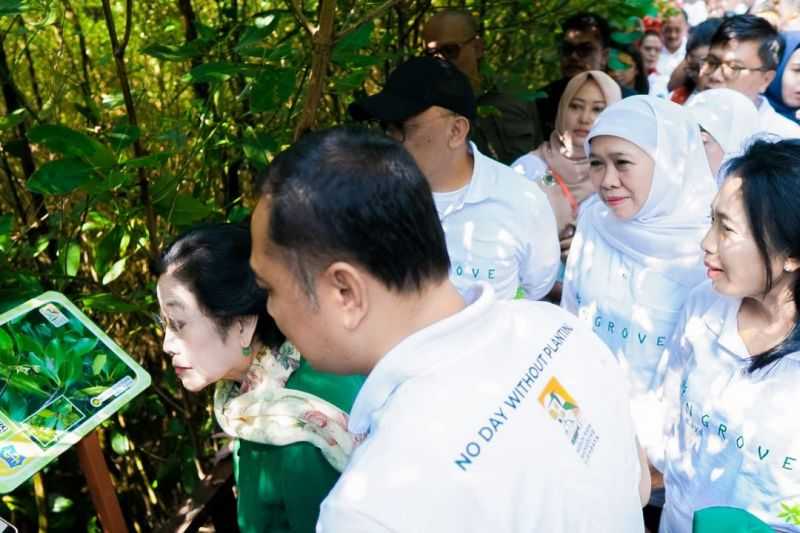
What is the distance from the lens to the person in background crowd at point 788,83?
3926mm

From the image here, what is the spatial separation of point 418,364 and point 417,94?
5.49 feet

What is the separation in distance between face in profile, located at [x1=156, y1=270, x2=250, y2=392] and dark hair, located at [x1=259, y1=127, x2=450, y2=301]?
1.97 ft

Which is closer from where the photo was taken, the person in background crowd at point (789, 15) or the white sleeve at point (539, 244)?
the white sleeve at point (539, 244)

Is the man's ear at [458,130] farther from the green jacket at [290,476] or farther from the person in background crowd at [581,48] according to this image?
the person in background crowd at [581,48]

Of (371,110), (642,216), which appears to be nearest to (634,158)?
(642,216)

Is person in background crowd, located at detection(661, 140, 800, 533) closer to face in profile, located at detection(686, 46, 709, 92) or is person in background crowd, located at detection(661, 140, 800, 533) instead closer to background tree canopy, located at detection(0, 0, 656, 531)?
background tree canopy, located at detection(0, 0, 656, 531)

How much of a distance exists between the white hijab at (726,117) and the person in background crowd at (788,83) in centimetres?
106

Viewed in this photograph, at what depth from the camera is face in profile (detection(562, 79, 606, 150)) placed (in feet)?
11.2

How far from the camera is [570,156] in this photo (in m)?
3.45

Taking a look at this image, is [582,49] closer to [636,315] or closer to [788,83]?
[788,83]

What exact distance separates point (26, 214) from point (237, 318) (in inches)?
57.3

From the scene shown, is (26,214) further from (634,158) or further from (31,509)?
(634,158)

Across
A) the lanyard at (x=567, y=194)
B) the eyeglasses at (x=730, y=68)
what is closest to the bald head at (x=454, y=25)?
the lanyard at (x=567, y=194)

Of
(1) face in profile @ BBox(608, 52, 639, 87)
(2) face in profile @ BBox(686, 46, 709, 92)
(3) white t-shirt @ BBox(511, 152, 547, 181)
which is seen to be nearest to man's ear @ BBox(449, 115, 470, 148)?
(3) white t-shirt @ BBox(511, 152, 547, 181)
